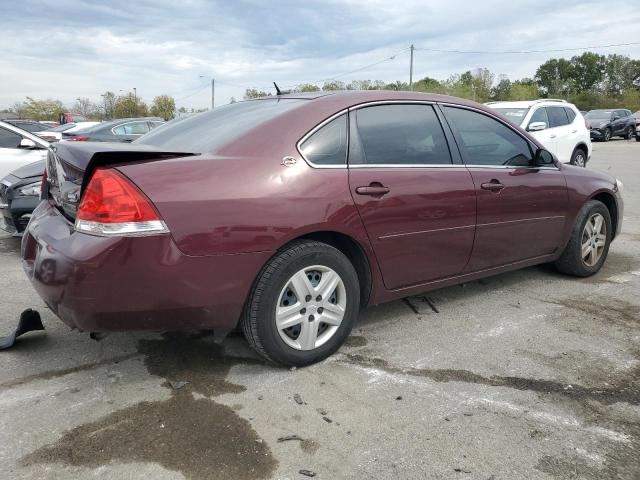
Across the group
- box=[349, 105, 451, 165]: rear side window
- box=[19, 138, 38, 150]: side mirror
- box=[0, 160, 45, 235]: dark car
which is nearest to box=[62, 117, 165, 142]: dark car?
box=[19, 138, 38, 150]: side mirror

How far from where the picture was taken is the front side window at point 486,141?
3768mm

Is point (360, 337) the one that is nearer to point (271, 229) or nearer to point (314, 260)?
point (314, 260)

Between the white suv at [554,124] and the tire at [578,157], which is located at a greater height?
the white suv at [554,124]

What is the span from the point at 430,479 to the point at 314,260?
4.07ft

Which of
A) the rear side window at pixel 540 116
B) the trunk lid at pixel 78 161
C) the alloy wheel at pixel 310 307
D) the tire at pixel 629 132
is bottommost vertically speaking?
the alloy wheel at pixel 310 307

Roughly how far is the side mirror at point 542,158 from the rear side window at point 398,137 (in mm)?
996

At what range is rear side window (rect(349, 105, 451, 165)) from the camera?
10.6 feet

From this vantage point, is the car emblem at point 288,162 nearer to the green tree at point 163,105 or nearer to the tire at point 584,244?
the tire at point 584,244

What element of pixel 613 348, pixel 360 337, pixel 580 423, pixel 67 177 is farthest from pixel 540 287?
pixel 67 177

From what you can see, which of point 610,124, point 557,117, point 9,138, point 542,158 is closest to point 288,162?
point 542,158

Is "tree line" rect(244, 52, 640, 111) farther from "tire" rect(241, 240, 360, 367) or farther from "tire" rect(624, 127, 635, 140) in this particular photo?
"tire" rect(241, 240, 360, 367)

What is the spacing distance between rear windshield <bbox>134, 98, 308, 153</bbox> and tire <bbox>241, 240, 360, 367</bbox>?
719 mm

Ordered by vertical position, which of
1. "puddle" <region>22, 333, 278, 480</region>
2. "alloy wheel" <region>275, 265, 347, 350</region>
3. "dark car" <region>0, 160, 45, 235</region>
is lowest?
"puddle" <region>22, 333, 278, 480</region>

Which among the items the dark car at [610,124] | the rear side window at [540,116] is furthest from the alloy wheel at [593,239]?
the dark car at [610,124]
